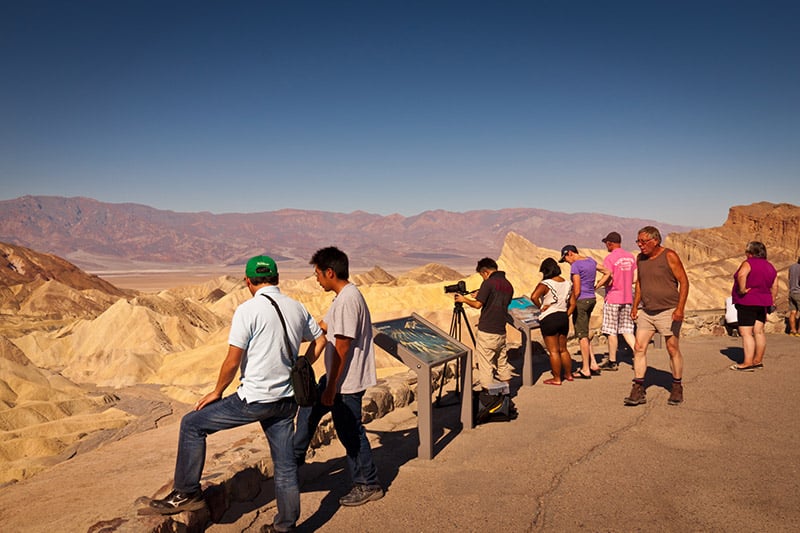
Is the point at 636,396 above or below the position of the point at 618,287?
below

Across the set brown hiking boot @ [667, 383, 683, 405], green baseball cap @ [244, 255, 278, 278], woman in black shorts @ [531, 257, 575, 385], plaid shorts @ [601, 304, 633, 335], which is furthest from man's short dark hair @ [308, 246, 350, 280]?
plaid shorts @ [601, 304, 633, 335]

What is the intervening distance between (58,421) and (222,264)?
173 meters

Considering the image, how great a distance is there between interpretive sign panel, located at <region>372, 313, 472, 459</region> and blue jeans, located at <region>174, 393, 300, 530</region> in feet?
4.13

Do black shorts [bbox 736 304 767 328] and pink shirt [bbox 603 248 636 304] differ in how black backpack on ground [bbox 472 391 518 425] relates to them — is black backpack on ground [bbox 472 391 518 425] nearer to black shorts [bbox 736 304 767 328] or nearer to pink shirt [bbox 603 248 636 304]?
pink shirt [bbox 603 248 636 304]

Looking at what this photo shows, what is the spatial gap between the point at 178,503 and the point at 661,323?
4.67 metres

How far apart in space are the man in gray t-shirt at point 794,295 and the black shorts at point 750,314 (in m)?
3.23

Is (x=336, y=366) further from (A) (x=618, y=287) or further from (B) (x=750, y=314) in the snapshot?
(B) (x=750, y=314)

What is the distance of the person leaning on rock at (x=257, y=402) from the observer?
10.8ft

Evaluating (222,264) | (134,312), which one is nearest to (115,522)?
(134,312)

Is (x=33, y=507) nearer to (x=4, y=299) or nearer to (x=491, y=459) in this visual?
(x=491, y=459)

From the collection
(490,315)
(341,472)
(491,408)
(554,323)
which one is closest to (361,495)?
(341,472)

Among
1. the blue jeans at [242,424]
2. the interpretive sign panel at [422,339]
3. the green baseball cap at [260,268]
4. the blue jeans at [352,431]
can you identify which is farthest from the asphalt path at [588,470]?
the green baseball cap at [260,268]

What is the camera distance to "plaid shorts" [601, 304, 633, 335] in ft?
24.1

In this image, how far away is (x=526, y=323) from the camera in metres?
7.17
